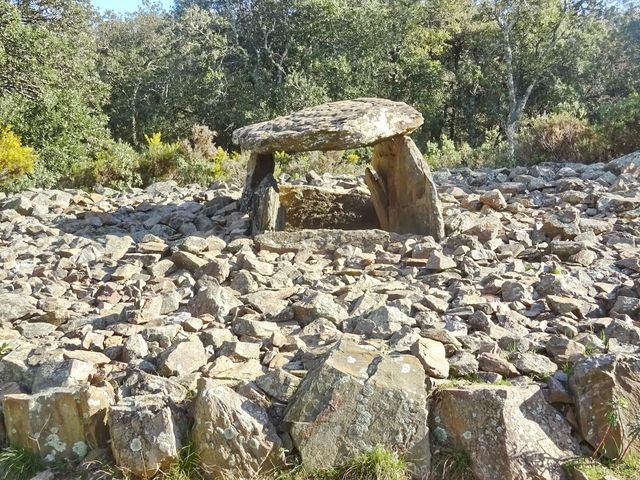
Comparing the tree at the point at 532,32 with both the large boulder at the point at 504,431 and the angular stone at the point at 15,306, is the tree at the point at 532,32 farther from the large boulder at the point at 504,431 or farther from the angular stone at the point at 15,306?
the large boulder at the point at 504,431

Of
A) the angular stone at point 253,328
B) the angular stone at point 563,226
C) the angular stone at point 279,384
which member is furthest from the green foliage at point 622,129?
the angular stone at point 279,384

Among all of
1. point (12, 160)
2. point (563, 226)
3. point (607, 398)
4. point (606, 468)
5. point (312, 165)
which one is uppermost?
point (12, 160)

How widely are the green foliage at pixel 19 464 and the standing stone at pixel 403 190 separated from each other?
404 cm

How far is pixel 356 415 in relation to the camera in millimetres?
2998

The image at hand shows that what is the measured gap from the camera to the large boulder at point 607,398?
2.95 meters

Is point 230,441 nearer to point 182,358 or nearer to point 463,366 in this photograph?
point 182,358

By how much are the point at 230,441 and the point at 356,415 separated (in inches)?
23.3

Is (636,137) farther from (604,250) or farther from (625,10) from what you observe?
(625,10)

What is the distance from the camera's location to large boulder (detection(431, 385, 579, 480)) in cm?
288

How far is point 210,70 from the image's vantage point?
19.9 m

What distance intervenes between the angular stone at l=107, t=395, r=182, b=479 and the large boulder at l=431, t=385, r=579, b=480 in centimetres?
123

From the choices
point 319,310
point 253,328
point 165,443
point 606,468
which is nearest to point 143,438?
point 165,443

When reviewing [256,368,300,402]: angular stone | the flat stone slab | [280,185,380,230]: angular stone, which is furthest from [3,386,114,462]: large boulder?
[280,185,380,230]: angular stone

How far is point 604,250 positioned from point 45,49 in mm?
11166
